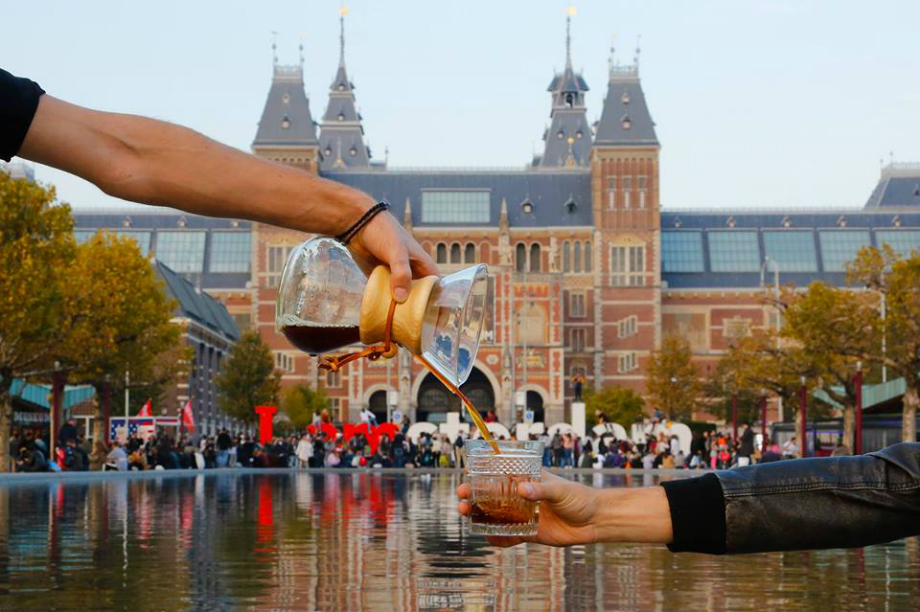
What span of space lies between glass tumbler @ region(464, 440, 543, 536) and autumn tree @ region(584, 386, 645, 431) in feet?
233

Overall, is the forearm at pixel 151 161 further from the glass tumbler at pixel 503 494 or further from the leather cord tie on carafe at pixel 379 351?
the glass tumbler at pixel 503 494

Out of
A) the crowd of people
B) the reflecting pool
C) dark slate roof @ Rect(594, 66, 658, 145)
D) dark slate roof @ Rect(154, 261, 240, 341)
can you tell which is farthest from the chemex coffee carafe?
dark slate roof @ Rect(594, 66, 658, 145)

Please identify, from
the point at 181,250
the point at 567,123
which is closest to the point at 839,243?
the point at 567,123

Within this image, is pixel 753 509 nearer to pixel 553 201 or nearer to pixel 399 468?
pixel 399 468

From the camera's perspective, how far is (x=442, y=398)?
8481 centimetres

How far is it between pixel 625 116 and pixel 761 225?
40.3 feet

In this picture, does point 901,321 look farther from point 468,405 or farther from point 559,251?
point 559,251

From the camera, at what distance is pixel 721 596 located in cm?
681

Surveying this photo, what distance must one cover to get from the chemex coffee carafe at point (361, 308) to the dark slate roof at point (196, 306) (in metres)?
49.3

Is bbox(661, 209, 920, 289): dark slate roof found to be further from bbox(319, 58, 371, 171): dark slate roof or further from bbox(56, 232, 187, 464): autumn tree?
bbox(56, 232, 187, 464): autumn tree

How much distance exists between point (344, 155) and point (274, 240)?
2505cm

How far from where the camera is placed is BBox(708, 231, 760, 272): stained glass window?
8656 cm

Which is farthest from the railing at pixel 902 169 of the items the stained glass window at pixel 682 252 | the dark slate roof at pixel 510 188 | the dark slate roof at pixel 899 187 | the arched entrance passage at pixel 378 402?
the arched entrance passage at pixel 378 402

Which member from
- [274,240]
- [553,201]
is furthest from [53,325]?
[553,201]
